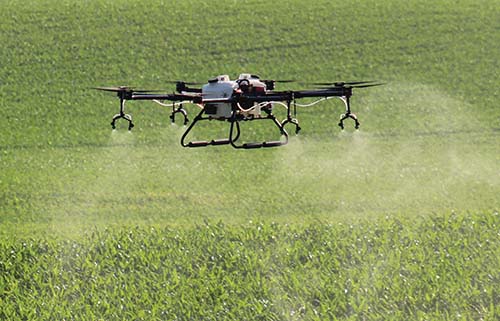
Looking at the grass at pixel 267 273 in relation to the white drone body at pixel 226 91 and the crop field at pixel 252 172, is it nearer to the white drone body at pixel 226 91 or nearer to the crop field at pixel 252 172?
the crop field at pixel 252 172

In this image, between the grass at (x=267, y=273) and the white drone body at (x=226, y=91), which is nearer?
the white drone body at (x=226, y=91)

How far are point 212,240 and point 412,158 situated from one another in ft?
78.2

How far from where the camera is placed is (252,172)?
5750cm

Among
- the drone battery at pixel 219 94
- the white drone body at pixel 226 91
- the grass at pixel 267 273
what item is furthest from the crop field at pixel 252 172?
the drone battery at pixel 219 94

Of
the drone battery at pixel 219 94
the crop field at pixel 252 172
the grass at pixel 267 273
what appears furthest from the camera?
the crop field at pixel 252 172

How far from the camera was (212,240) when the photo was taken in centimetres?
3966

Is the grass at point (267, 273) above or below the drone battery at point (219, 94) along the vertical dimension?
below

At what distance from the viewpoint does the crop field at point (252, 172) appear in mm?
35406

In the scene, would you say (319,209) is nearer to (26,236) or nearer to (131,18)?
(26,236)

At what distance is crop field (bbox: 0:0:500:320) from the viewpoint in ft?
116

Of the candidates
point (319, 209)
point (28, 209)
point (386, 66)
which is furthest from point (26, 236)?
point (386, 66)

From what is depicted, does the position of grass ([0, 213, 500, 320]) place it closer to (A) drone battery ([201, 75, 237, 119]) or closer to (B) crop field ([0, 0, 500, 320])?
(B) crop field ([0, 0, 500, 320])

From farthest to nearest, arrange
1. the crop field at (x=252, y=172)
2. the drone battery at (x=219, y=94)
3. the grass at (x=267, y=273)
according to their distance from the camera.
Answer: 1. the crop field at (x=252, y=172)
2. the grass at (x=267, y=273)
3. the drone battery at (x=219, y=94)

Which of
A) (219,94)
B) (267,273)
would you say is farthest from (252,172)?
(219,94)
